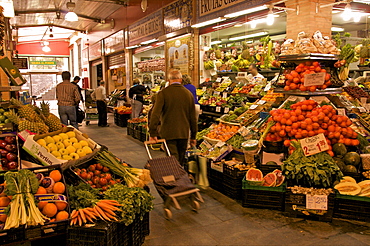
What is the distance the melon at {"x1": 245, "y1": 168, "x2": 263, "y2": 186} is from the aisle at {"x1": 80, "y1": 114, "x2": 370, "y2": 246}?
0.38 m

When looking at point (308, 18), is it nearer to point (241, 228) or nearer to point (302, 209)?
point (302, 209)

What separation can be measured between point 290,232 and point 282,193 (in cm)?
66

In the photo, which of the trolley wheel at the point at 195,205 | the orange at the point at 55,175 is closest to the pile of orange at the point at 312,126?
the trolley wheel at the point at 195,205

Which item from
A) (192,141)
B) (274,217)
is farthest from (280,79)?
(274,217)

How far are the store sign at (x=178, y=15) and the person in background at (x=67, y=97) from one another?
12.7 feet

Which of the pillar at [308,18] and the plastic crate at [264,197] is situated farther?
the pillar at [308,18]

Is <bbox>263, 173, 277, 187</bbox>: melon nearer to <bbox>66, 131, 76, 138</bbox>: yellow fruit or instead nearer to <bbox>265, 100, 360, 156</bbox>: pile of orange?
<bbox>265, 100, 360, 156</bbox>: pile of orange

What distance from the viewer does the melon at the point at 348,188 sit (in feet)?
12.8

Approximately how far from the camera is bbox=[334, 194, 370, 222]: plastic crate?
3.90m

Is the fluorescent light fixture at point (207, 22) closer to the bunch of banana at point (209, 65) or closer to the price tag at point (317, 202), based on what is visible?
the bunch of banana at point (209, 65)

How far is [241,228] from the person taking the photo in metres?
3.82

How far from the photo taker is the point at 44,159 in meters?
3.49

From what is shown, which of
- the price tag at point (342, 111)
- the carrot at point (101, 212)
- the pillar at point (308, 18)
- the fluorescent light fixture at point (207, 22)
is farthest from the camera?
the fluorescent light fixture at point (207, 22)

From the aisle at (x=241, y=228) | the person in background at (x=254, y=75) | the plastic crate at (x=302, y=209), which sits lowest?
the aisle at (x=241, y=228)
